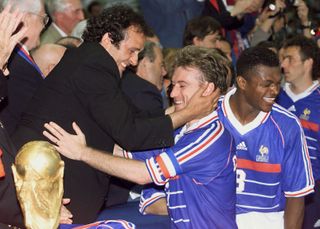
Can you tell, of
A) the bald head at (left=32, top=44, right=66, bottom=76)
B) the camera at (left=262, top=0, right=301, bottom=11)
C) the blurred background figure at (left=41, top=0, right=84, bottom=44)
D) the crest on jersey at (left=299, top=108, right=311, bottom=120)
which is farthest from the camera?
the camera at (left=262, top=0, right=301, bottom=11)

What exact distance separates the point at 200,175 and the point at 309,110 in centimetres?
243

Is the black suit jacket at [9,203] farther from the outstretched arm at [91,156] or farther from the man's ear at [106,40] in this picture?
the man's ear at [106,40]

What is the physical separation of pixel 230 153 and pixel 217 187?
0.18 m

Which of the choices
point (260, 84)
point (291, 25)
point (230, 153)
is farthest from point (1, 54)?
point (291, 25)

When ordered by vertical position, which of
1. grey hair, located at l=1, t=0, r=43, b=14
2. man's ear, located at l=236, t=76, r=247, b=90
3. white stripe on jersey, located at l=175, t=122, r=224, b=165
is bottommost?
white stripe on jersey, located at l=175, t=122, r=224, b=165

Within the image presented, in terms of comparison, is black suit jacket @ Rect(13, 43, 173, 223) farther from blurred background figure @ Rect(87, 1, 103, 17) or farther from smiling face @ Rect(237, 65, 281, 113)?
blurred background figure @ Rect(87, 1, 103, 17)

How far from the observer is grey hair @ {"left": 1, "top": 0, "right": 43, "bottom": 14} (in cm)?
379

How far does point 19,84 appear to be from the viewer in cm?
396

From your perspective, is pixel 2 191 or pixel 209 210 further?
pixel 209 210

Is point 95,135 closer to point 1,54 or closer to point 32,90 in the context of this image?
point 32,90

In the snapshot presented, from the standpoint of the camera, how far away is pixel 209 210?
11.8 ft

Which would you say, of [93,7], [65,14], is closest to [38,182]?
[65,14]

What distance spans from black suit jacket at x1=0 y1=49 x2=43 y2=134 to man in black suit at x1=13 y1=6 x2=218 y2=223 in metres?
0.19

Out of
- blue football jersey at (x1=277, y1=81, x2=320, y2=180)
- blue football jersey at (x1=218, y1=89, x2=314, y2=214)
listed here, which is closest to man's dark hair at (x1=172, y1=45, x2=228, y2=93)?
blue football jersey at (x1=218, y1=89, x2=314, y2=214)
